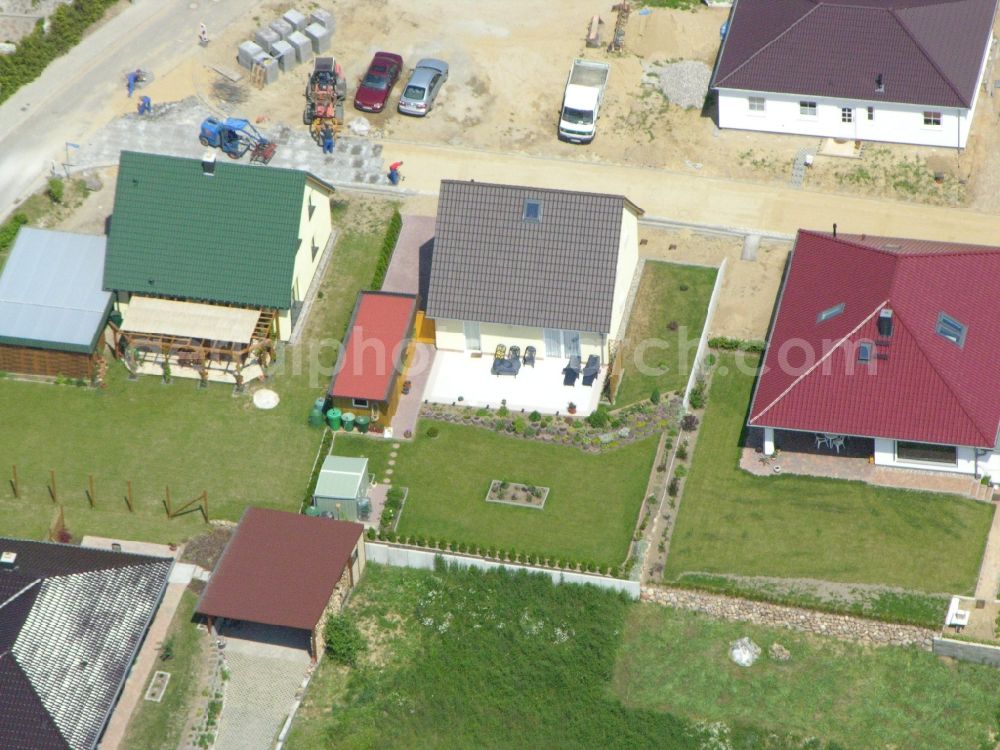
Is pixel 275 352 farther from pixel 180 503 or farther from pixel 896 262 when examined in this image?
pixel 896 262

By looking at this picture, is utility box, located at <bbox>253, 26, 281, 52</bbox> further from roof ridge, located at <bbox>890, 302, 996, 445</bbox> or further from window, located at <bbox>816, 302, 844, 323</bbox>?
roof ridge, located at <bbox>890, 302, 996, 445</bbox>

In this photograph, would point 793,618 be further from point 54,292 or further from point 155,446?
point 54,292

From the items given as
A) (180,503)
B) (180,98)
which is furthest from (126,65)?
(180,503)

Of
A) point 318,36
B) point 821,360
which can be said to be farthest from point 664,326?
point 318,36

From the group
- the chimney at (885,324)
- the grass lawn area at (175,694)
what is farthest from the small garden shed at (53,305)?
the chimney at (885,324)

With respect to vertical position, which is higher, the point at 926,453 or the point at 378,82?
the point at 378,82

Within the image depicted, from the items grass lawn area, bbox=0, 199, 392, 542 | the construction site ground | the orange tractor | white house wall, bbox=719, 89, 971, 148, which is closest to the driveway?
grass lawn area, bbox=0, 199, 392, 542
